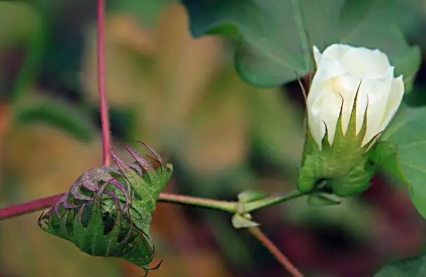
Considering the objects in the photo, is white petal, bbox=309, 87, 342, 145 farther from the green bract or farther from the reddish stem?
the reddish stem

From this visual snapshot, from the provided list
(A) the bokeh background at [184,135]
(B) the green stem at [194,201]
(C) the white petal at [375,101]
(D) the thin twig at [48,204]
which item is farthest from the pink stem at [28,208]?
(A) the bokeh background at [184,135]

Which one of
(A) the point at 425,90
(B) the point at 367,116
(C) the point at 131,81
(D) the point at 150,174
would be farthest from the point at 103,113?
(A) the point at 425,90

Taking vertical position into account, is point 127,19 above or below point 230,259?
above

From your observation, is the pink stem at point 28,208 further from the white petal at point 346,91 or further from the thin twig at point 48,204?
the white petal at point 346,91

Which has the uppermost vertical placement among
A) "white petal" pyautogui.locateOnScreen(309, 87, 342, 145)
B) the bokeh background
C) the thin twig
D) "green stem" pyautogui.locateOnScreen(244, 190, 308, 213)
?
"white petal" pyautogui.locateOnScreen(309, 87, 342, 145)

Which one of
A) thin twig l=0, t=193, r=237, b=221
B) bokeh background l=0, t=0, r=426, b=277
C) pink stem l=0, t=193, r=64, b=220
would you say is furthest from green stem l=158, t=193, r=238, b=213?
bokeh background l=0, t=0, r=426, b=277

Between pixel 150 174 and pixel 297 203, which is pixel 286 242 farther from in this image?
pixel 150 174
